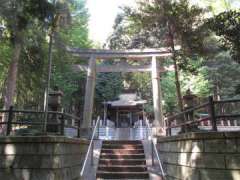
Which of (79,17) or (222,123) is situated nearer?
(222,123)

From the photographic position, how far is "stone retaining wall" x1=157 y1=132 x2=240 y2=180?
14.3ft

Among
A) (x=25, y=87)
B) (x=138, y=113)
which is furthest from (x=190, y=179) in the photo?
(x=138, y=113)

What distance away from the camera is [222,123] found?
18.2m

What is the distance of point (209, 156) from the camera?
4.72 m

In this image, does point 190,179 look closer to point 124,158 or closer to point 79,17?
point 124,158

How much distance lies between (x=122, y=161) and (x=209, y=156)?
4212 millimetres

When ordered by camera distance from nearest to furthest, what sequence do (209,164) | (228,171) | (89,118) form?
(228,171), (209,164), (89,118)

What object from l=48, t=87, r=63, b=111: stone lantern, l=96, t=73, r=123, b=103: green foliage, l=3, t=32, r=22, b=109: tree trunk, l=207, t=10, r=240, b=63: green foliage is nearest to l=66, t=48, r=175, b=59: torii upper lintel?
l=3, t=32, r=22, b=109: tree trunk

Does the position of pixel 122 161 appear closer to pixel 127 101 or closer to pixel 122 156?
pixel 122 156

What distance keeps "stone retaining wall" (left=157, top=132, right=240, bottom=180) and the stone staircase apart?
214 cm

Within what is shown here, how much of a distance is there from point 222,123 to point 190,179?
14.4 metres

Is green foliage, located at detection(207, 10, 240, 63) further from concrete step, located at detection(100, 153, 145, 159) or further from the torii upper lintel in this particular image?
the torii upper lintel

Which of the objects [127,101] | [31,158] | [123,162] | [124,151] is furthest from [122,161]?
[127,101]

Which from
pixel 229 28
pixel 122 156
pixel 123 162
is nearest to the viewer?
pixel 229 28
